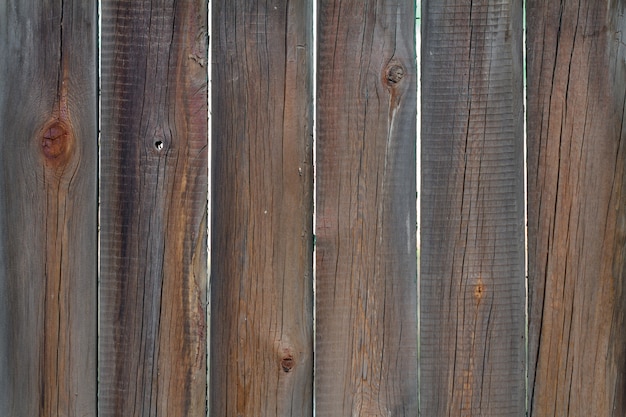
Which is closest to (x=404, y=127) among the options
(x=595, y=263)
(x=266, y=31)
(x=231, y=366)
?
(x=266, y=31)

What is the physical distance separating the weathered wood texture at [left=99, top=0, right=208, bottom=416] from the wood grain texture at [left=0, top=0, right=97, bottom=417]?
0.05 meters

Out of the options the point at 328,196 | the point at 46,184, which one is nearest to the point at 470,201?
the point at 328,196

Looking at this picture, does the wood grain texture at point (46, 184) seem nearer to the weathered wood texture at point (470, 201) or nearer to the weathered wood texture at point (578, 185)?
the weathered wood texture at point (470, 201)

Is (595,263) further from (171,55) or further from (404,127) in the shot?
(171,55)

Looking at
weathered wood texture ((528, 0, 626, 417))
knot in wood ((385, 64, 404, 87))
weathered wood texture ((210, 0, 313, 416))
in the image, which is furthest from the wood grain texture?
weathered wood texture ((528, 0, 626, 417))

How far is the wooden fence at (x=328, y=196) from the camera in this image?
2.59 m

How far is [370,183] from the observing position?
2.59 metres

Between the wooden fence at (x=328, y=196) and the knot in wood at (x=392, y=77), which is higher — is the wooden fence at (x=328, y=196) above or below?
below

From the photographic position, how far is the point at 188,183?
2.60m

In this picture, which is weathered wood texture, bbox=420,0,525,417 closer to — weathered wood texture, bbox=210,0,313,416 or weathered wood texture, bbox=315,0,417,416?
weathered wood texture, bbox=315,0,417,416

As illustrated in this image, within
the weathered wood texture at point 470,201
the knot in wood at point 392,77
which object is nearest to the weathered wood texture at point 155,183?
the knot in wood at point 392,77

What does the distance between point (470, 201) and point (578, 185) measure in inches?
11.2

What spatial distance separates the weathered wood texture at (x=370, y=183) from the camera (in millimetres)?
2580

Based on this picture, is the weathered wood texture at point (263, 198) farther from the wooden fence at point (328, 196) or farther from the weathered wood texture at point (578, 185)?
the weathered wood texture at point (578, 185)
